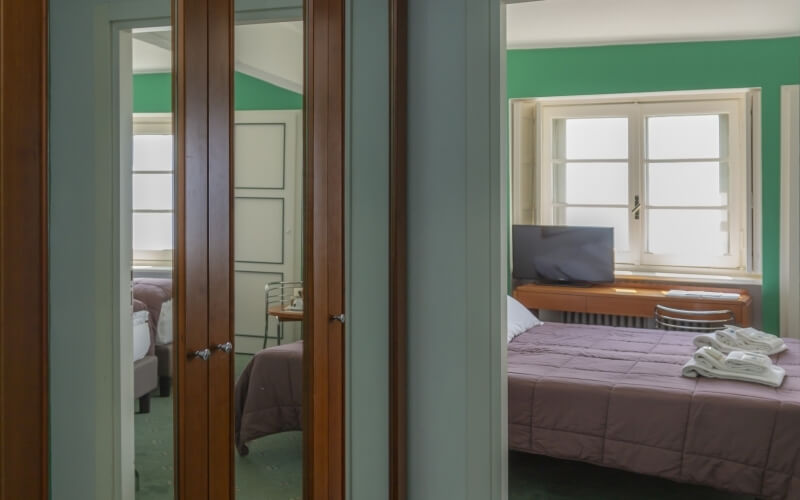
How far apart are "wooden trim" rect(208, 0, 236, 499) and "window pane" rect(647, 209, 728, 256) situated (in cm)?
498

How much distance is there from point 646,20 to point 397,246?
349cm

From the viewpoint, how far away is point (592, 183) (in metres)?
5.96

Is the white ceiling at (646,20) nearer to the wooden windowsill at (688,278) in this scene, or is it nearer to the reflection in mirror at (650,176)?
the reflection in mirror at (650,176)

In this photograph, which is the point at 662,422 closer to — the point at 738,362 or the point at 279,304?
the point at 738,362

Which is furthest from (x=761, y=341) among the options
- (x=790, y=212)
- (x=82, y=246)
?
(x=82, y=246)

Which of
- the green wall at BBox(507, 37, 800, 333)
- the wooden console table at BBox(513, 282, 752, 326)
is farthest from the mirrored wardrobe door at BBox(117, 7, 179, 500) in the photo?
the green wall at BBox(507, 37, 800, 333)

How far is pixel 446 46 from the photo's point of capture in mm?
2309

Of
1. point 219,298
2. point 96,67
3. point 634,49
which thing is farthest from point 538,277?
point 96,67

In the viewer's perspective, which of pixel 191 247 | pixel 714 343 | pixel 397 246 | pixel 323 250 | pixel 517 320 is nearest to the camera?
pixel 191 247

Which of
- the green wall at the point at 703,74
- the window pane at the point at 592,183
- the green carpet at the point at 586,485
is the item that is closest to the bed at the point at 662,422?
the green carpet at the point at 586,485

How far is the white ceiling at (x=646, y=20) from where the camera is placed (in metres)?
4.46

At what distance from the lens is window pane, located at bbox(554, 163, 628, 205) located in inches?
231

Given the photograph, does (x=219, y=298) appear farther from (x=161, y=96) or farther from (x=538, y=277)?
(x=538, y=277)

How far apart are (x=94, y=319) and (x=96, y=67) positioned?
1.19 feet
